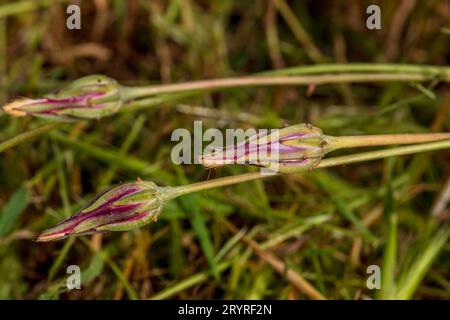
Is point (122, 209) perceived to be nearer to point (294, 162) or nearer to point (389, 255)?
point (294, 162)

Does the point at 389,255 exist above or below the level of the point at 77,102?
below

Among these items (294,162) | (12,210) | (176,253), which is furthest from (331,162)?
(12,210)

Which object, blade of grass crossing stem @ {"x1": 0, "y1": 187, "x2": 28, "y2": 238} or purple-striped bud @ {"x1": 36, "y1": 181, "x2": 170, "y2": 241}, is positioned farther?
blade of grass crossing stem @ {"x1": 0, "y1": 187, "x2": 28, "y2": 238}

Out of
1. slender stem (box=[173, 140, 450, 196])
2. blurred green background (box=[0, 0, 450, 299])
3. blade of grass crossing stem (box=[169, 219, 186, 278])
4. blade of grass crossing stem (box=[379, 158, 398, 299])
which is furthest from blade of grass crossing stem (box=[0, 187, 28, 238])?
blade of grass crossing stem (box=[379, 158, 398, 299])

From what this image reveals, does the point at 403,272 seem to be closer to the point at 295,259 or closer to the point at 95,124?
the point at 295,259

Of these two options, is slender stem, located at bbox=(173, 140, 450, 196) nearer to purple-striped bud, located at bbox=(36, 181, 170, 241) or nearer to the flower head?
purple-striped bud, located at bbox=(36, 181, 170, 241)
